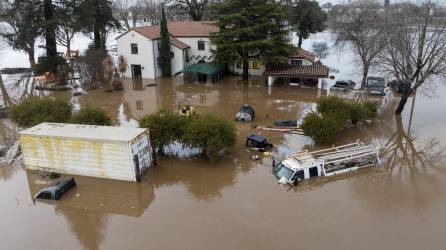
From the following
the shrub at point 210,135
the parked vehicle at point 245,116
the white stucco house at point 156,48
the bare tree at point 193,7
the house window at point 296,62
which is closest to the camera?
the shrub at point 210,135

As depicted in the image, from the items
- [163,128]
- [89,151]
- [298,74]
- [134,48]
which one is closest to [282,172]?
[163,128]

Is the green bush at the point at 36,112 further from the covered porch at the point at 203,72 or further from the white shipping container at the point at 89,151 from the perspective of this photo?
the covered porch at the point at 203,72

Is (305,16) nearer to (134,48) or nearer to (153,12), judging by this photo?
(134,48)

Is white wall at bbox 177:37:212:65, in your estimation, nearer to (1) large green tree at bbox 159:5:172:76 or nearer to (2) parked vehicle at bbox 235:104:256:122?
(1) large green tree at bbox 159:5:172:76

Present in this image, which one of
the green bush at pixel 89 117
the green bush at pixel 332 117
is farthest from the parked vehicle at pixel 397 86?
the green bush at pixel 89 117

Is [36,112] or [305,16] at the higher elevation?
[305,16]

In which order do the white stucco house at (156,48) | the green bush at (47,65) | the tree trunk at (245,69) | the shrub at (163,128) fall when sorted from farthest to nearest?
1. the green bush at (47,65)
2. the white stucco house at (156,48)
3. the tree trunk at (245,69)
4. the shrub at (163,128)

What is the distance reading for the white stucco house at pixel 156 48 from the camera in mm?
38812

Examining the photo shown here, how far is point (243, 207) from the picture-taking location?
1479 centimetres

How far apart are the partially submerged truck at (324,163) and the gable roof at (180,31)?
968 inches

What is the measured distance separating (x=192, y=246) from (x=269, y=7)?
88.5ft

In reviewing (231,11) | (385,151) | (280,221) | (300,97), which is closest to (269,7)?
Answer: (231,11)

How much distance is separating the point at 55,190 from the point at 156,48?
85.5 ft

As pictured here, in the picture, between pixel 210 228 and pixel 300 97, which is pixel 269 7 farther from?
pixel 210 228
